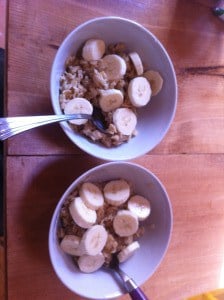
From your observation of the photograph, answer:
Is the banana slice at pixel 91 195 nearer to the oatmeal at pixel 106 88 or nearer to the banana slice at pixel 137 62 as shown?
the oatmeal at pixel 106 88

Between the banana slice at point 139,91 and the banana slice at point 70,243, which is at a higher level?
the banana slice at point 139,91

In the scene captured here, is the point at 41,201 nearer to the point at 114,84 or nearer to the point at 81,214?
the point at 81,214

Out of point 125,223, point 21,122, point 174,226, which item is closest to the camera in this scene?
point 21,122

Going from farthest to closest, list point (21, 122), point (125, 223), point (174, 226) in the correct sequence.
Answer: point (174, 226) < point (125, 223) < point (21, 122)

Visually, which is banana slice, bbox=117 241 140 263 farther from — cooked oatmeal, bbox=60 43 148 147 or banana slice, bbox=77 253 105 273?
cooked oatmeal, bbox=60 43 148 147

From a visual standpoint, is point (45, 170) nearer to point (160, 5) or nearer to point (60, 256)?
point (60, 256)

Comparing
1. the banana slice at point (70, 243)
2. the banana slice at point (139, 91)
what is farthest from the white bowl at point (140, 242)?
the banana slice at point (139, 91)

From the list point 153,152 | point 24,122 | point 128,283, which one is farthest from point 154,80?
point 128,283
